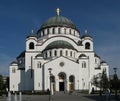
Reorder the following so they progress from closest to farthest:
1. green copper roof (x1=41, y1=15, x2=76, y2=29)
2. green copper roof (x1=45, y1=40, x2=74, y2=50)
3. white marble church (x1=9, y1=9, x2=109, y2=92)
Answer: white marble church (x1=9, y1=9, x2=109, y2=92) < green copper roof (x1=45, y1=40, x2=74, y2=50) < green copper roof (x1=41, y1=15, x2=76, y2=29)

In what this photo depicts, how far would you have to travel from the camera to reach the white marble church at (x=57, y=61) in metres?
72.7

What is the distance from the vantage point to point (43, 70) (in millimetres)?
73062

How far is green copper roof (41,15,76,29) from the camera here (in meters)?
85.9

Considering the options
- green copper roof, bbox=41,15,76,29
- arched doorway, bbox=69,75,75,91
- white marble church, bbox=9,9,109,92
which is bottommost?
arched doorway, bbox=69,75,75,91

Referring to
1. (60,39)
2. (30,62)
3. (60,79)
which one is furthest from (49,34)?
(60,79)

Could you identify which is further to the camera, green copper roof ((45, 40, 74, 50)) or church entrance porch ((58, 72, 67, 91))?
green copper roof ((45, 40, 74, 50))

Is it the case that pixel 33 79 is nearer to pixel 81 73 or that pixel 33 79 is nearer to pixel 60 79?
pixel 60 79

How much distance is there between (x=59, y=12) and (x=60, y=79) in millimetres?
29179

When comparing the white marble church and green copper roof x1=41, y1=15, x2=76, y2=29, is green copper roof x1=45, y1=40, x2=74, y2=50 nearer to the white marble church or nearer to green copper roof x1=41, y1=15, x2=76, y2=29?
the white marble church

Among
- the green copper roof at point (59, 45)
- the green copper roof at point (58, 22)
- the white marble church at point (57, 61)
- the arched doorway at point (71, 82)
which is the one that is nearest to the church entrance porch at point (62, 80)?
the white marble church at point (57, 61)

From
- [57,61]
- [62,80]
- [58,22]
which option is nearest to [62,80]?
[62,80]

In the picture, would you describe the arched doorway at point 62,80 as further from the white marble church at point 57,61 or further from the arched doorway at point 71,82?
the arched doorway at point 71,82

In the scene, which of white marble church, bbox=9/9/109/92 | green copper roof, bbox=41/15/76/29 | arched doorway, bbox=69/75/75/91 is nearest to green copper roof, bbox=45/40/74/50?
white marble church, bbox=9/9/109/92

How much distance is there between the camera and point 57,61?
73.2 metres
